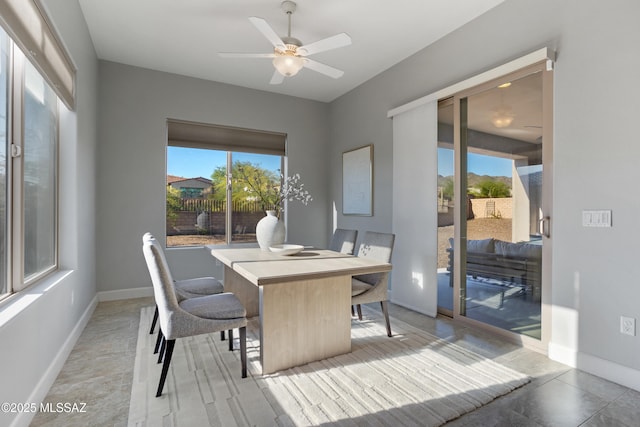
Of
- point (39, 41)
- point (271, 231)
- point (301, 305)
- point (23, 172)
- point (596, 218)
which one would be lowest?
point (301, 305)

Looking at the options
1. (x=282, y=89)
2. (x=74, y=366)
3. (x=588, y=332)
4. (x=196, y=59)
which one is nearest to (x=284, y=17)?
(x=196, y=59)

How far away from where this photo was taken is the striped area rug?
5.59 feet

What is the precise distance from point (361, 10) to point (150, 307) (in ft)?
12.6

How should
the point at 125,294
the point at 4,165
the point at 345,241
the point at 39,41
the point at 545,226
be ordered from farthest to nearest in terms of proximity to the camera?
the point at 125,294, the point at 345,241, the point at 545,226, the point at 39,41, the point at 4,165

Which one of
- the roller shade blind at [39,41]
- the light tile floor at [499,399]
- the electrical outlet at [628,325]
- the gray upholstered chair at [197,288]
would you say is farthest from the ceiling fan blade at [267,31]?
the electrical outlet at [628,325]

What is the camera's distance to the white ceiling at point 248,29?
2875mm

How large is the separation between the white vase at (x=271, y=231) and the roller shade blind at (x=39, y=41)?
72.2 inches

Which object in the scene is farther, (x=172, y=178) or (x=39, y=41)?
(x=172, y=178)

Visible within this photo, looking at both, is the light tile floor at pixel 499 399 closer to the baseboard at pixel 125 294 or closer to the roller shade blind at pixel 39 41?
the baseboard at pixel 125 294

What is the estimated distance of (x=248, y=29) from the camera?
327cm

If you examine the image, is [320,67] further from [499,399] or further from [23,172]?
[499,399]

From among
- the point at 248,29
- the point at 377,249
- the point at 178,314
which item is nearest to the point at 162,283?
the point at 178,314

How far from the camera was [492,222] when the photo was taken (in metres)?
2.99

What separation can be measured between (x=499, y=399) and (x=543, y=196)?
61.5 inches
